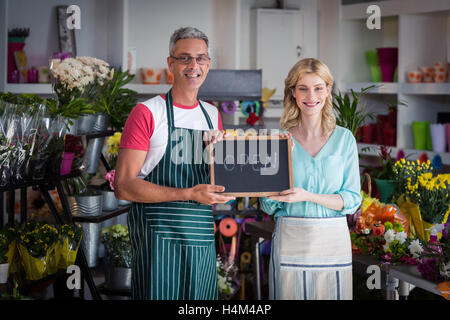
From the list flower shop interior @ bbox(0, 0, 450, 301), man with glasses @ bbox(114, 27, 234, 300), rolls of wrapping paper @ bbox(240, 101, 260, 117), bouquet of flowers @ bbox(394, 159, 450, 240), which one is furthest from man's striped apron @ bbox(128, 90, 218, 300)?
rolls of wrapping paper @ bbox(240, 101, 260, 117)

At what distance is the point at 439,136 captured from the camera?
4.46 meters

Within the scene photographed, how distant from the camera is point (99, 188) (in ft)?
12.8

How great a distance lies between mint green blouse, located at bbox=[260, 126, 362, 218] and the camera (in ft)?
7.17

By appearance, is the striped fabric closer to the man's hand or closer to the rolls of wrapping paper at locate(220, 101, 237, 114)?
the man's hand

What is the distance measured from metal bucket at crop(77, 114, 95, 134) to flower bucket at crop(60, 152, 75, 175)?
0.33m

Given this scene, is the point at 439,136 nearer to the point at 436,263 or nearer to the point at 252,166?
the point at 436,263

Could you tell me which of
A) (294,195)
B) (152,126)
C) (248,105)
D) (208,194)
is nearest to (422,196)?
(294,195)

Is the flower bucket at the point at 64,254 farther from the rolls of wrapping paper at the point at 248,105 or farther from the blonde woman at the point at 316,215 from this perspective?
the rolls of wrapping paper at the point at 248,105

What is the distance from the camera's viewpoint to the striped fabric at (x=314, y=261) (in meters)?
2.18

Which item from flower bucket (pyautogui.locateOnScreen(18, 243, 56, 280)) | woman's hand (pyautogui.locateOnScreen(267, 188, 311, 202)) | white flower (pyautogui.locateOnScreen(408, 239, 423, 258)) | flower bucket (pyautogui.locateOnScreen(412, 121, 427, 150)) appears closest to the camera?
woman's hand (pyautogui.locateOnScreen(267, 188, 311, 202))

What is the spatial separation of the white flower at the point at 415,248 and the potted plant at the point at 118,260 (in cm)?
179

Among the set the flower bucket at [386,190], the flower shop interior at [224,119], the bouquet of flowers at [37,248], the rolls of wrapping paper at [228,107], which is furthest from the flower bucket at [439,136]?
the bouquet of flowers at [37,248]

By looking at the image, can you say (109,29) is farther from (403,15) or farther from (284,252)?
(284,252)

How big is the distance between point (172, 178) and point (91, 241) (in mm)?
1718
